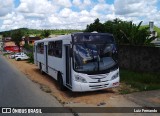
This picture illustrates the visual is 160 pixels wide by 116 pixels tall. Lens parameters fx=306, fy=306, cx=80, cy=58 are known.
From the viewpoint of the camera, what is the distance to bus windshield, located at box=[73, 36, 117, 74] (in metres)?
12.7

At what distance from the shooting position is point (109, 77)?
12.9 metres

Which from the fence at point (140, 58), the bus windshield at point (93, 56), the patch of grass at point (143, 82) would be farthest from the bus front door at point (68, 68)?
the fence at point (140, 58)

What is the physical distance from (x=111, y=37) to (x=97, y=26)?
140 feet

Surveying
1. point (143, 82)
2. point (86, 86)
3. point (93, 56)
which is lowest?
point (143, 82)

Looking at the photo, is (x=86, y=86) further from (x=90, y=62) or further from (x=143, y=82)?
(x=143, y=82)

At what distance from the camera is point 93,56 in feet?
42.0

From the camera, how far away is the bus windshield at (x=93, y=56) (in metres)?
12.7

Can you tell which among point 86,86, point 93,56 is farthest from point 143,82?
point 86,86

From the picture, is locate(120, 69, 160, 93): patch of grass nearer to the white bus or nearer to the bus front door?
the white bus

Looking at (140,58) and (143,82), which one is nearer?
(143,82)

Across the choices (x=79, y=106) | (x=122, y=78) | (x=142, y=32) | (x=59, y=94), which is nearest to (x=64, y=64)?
(x=59, y=94)

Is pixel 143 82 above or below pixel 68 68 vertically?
below

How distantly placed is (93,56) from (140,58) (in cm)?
905

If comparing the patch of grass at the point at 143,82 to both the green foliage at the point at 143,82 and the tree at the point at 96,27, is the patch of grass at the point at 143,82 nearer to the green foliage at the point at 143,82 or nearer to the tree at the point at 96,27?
the green foliage at the point at 143,82
